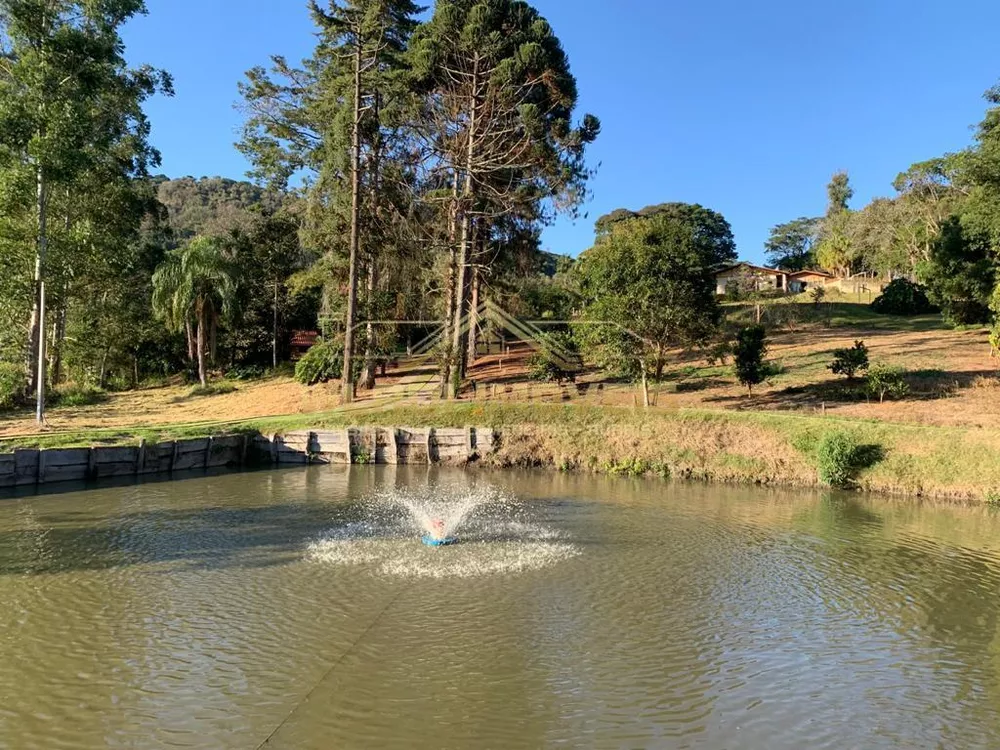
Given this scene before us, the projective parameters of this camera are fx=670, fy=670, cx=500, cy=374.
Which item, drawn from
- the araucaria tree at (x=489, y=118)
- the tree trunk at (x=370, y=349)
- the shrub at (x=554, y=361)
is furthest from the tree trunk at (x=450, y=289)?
the shrub at (x=554, y=361)

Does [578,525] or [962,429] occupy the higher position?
[962,429]

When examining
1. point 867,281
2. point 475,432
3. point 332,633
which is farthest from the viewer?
point 867,281

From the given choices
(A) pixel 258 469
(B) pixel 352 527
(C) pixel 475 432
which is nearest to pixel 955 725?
(B) pixel 352 527

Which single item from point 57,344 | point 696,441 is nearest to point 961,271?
point 696,441

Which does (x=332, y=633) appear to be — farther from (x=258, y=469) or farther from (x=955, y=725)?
(x=258, y=469)

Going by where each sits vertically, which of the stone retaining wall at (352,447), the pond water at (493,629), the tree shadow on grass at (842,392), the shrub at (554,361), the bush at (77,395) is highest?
the shrub at (554,361)

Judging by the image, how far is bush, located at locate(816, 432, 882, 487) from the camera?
21641 mm

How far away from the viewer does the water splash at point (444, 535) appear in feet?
43.8

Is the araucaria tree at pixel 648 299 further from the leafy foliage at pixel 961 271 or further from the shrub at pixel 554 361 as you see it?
the leafy foliage at pixel 961 271

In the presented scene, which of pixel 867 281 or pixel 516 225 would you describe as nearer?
pixel 516 225

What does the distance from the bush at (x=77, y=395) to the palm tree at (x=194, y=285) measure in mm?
5244

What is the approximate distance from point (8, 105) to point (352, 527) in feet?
67.2

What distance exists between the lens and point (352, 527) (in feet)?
53.3

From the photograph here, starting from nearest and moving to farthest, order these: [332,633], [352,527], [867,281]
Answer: [332,633]
[352,527]
[867,281]
